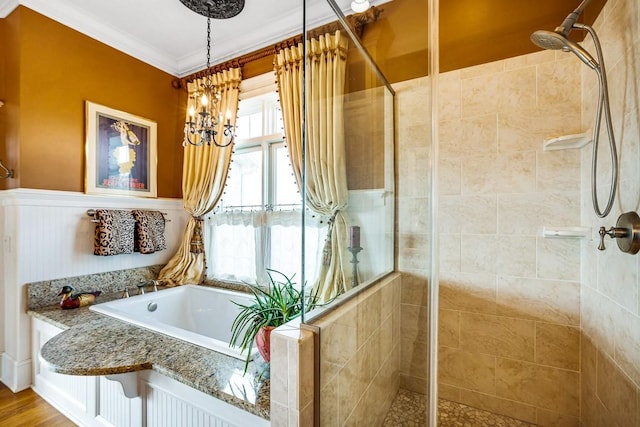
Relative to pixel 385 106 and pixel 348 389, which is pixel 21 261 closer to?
pixel 348 389

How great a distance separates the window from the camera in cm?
225

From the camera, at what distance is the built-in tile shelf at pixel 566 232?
1.29 meters

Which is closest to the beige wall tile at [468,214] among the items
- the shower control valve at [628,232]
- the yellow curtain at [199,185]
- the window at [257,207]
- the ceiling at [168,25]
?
the shower control valve at [628,232]

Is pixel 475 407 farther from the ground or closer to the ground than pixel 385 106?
closer to the ground

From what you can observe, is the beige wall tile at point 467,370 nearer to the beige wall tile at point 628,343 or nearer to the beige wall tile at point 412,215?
the beige wall tile at point 628,343

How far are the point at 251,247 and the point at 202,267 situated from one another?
587 mm

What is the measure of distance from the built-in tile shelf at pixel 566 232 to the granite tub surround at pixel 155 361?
1495 millimetres

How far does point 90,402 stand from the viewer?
5.02 feet

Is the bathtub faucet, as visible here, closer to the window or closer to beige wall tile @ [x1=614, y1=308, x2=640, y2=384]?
the window

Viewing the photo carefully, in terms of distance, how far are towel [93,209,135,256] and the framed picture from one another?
22 centimetres

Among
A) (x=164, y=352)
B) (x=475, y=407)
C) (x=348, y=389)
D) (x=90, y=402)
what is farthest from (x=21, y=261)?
(x=475, y=407)

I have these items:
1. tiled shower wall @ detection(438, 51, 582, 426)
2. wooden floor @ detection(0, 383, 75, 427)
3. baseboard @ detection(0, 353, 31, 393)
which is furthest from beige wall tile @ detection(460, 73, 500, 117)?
baseboard @ detection(0, 353, 31, 393)

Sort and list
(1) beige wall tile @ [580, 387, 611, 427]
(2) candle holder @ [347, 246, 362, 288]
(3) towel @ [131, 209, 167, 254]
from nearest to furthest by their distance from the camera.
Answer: (1) beige wall tile @ [580, 387, 611, 427] → (2) candle holder @ [347, 246, 362, 288] → (3) towel @ [131, 209, 167, 254]

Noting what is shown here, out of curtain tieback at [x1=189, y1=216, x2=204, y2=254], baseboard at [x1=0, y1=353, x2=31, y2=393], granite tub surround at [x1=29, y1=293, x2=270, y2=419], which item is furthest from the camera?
curtain tieback at [x1=189, y1=216, x2=204, y2=254]
